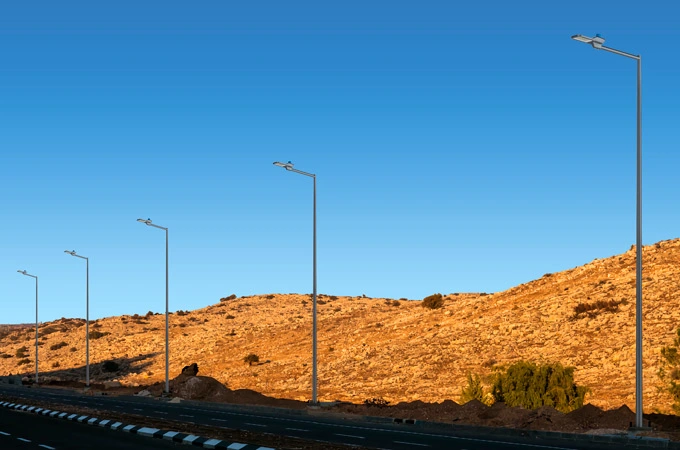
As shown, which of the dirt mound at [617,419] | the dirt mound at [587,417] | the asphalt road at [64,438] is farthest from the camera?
the dirt mound at [587,417]

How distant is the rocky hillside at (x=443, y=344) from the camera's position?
192 ft

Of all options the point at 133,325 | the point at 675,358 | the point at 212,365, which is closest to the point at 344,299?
the point at 133,325

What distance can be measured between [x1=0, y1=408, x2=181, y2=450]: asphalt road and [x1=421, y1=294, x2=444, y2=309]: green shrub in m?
69.1

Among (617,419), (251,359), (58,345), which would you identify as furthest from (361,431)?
(58,345)

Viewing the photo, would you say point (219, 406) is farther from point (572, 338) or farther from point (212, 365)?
point (212, 365)

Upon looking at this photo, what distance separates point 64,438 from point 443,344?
50434mm

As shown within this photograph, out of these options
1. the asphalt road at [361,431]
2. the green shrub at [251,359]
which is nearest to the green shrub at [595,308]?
the green shrub at [251,359]

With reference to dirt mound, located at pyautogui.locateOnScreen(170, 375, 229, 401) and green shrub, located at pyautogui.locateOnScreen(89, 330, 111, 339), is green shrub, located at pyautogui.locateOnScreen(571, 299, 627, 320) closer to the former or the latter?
dirt mound, located at pyautogui.locateOnScreen(170, 375, 229, 401)

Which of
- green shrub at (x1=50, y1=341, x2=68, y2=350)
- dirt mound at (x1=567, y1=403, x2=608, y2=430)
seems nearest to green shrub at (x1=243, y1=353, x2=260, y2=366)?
green shrub at (x1=50, y1=341, x2=68, y2=350)

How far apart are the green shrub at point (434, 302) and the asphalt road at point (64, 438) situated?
2721 inches

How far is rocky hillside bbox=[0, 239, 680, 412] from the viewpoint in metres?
58.5

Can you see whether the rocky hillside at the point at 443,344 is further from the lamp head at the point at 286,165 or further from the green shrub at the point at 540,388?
the lamp head at the point at 286,165

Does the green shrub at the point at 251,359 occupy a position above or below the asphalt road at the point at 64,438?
below

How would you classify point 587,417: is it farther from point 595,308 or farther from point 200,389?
point 595,308
